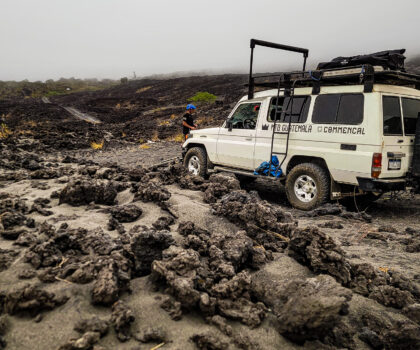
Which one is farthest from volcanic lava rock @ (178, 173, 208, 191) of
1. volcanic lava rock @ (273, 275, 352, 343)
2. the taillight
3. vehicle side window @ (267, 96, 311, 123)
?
volcanic lava rock @ (273, 275, 352, 343)

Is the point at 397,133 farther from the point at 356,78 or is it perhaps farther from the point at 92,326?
the point at 92,326

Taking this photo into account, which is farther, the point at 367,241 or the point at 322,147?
the point at 322,147

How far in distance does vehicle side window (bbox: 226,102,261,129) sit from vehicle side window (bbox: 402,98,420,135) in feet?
8.91

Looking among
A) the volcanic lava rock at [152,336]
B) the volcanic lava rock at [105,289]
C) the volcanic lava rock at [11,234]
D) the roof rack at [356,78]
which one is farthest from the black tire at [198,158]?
the volcanic lava rock at [152,336]

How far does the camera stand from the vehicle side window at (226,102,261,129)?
297 inches

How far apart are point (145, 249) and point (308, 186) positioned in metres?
4.05

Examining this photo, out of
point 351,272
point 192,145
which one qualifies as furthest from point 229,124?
point 351,272

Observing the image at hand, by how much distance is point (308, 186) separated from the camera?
21.1 ft

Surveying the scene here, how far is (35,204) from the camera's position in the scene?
15.3 feet

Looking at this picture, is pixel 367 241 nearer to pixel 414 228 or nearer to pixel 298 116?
pixel 414 228

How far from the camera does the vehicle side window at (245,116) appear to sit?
24.7ft

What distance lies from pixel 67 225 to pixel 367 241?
3763 mm

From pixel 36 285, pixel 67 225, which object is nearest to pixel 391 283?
pixel 36 285

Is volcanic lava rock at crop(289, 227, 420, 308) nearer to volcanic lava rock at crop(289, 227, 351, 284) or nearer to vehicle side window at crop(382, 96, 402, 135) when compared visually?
volcanic lava rock at crop(289, 227, 351, 284)
